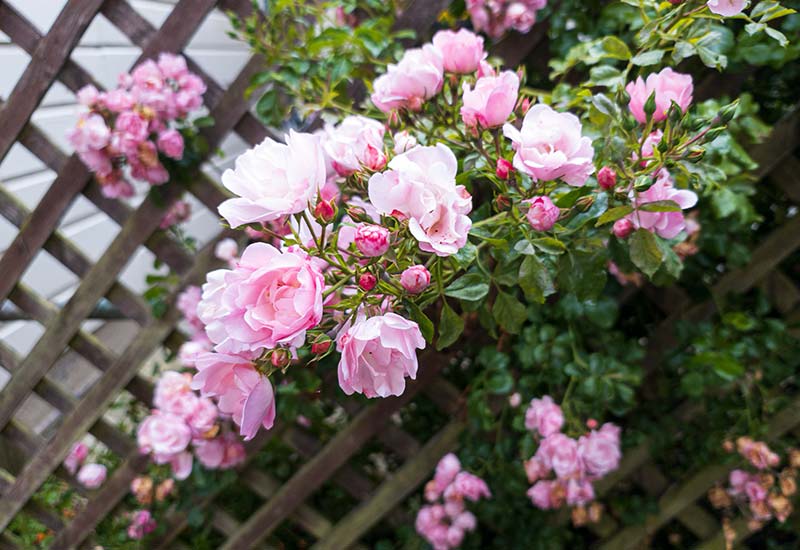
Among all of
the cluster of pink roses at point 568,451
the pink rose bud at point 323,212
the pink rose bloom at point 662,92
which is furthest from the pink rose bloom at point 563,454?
the pink rose bud at point 323,212

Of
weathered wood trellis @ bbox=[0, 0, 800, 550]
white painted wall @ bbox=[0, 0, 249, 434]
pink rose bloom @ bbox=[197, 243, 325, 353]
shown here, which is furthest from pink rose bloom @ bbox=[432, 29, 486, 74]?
white painted wall @ bbox=[0, 0, 249, 434]

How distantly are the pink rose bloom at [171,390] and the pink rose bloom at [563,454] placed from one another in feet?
2.31

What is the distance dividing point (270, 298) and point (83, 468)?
1.27m

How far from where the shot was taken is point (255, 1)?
1.09 m

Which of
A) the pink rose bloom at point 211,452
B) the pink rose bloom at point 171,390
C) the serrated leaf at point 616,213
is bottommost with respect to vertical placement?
the pink rose bloom at point 211,452

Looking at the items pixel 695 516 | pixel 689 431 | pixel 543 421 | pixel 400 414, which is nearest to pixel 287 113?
pixel 543 421

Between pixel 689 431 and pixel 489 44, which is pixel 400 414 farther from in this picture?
pixel 489 44

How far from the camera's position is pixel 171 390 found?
1.17 metres

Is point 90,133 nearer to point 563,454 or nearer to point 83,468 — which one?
point 83,468

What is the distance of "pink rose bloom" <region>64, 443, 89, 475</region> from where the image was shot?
4.58ft

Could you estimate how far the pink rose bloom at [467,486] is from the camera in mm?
1140

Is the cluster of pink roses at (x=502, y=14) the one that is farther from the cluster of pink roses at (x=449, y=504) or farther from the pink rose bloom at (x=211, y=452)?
the pink rose bloom at (x=211, y=452)

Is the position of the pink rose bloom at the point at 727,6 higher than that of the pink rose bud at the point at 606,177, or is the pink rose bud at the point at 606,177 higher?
the pink rose bloom at the point at 727,6

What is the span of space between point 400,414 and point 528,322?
1.76 ft
